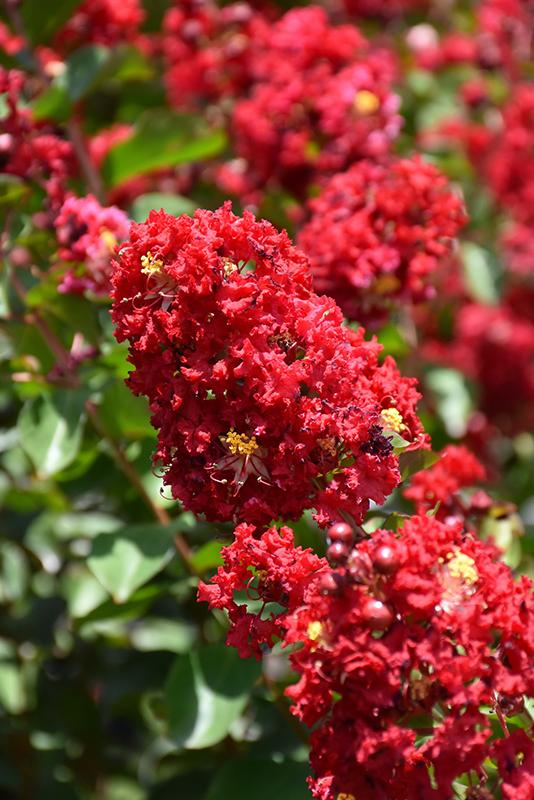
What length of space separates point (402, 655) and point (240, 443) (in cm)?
36

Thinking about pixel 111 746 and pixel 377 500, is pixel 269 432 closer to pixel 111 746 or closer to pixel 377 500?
pixel 377 500

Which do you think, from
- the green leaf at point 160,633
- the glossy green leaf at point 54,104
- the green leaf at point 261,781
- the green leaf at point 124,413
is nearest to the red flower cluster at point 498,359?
the green leaf at point 160,633

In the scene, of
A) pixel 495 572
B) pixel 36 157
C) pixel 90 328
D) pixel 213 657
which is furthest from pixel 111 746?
pixel 495 572

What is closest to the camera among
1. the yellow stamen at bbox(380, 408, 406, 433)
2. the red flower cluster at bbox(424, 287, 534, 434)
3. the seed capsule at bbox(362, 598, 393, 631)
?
the seed capsule at bbox(362, 598, 393, 631)

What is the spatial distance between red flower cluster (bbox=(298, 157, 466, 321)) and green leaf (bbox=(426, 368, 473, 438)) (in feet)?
2.85

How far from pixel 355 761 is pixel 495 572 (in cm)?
31

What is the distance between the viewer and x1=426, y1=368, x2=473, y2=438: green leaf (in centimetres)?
308

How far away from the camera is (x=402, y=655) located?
134 centimetres

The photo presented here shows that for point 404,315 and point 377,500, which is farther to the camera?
point 404,315

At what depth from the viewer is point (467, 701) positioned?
4.40 ft

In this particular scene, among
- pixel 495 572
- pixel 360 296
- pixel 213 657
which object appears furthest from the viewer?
pixel 360 296

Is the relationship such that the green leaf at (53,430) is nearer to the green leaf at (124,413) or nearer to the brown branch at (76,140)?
the green leaf at (124,413)

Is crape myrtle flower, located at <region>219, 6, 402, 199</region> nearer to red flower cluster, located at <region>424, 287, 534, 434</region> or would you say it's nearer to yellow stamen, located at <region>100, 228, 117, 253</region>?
yellow stamen, located at <region>100, 228, 117, 253</region>

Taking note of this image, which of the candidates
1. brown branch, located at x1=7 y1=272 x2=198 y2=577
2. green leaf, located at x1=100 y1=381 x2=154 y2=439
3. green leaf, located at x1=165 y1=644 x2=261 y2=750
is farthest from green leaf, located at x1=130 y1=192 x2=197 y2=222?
green leaf, located at x1=165 y1=644 x2=261 y2=750
